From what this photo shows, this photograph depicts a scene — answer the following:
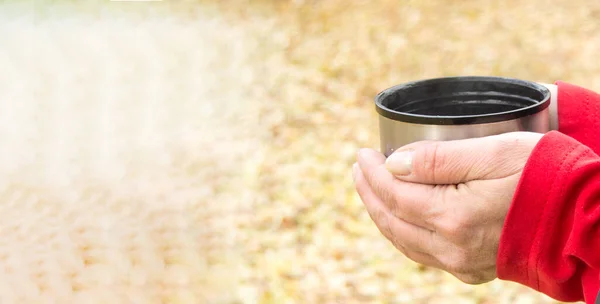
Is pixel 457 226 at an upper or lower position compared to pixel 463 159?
lower

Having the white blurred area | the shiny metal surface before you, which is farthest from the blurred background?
the shiny metal surface

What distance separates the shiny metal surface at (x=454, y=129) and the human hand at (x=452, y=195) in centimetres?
1

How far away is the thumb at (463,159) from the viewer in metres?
1.20

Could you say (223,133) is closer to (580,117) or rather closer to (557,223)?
(580,117)

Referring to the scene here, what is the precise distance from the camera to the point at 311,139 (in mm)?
4273

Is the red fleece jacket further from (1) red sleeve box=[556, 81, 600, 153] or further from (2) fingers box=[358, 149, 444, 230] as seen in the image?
(1) red sleeve box=[556, 81, 600, 153]

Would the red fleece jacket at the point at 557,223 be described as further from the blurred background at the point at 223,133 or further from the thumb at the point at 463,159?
the blurred background at the point at 223,133

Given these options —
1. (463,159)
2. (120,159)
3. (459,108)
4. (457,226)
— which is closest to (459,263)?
(457,226)

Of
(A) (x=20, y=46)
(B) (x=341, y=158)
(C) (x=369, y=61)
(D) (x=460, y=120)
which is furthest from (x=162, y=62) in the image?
(D) (x=460, y=120)

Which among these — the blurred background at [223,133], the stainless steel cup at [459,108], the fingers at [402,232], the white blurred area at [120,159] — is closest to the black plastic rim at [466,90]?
the stainless steel cup at [459,108]

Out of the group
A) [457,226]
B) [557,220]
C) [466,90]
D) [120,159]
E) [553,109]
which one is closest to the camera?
[557,220]

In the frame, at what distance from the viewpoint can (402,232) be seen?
1.42 meters

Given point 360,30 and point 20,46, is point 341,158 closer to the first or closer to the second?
point 360,30

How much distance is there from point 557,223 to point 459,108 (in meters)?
0.37
